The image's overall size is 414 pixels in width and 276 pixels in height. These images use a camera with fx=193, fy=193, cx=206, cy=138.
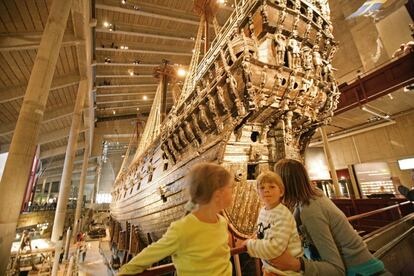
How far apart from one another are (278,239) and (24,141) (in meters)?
4.72

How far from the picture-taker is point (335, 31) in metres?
8.67

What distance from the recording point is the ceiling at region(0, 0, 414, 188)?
6102 millimetres

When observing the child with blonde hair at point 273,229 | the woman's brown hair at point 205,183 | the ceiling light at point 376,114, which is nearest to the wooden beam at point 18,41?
the woman's brown hair at point 205,183

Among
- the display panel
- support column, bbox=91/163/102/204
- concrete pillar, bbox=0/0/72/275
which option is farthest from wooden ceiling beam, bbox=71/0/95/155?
support column, bbox=91/163/102/204

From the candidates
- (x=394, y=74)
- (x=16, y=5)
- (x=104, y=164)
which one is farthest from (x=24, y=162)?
(x=104, y=164)

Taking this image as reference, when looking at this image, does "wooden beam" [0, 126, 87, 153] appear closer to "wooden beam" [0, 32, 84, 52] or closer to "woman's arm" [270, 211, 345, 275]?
"wooden beam" [0, 32, 84, 52]

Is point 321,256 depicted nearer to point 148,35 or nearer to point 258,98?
point 258,98

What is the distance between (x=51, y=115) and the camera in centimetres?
1045

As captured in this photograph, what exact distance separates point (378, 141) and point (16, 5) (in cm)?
1356

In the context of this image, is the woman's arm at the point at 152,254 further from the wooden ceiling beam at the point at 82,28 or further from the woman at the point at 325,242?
the wooden ceiling beam at the point at 82,28

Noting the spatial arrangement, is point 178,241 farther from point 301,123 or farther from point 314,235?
point 301,123

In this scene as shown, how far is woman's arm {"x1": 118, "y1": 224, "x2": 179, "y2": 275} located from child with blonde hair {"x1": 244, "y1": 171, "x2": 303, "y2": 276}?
20.8 inches

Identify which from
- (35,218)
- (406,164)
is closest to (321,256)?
(406,164)

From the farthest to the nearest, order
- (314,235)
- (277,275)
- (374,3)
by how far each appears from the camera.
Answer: (374,3) → (277,275) → (314,235)
